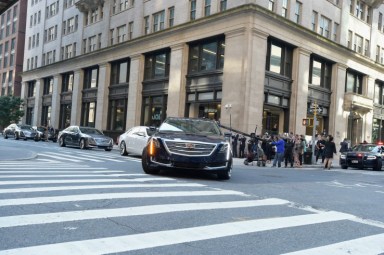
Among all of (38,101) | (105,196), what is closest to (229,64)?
(105,196)

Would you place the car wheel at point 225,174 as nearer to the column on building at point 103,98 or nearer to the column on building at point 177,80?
the column on building at point 177,80

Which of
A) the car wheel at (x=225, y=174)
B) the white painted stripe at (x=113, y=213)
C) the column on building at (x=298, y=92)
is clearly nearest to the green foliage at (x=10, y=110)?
the column on building at (x=298, y=92)

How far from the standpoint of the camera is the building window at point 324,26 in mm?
36156

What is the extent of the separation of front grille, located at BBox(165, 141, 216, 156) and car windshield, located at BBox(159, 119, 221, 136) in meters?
1.22

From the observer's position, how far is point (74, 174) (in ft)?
37.6

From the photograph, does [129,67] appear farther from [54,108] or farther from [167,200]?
[167,200]

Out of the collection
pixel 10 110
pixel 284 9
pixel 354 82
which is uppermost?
pixel 284 9

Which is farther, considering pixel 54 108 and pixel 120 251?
pixel 54 108

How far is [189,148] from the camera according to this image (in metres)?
11.0

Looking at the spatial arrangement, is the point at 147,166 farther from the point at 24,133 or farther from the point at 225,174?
the point at 24,133

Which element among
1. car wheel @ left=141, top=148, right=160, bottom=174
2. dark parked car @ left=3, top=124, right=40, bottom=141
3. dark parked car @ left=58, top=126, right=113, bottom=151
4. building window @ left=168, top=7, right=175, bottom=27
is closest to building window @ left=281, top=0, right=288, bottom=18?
building window @ left=168, top=7, right=175, bottom=27

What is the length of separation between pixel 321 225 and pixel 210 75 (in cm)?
2567

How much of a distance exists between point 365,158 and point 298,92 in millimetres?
9963

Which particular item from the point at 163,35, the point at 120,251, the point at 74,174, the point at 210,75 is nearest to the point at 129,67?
the point at 163,35
